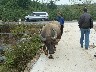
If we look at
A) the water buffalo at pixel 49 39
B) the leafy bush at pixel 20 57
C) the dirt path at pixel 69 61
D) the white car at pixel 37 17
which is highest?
the water buffalo at pixel 49 39

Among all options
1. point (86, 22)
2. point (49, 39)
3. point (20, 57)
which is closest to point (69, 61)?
point (49, 39)

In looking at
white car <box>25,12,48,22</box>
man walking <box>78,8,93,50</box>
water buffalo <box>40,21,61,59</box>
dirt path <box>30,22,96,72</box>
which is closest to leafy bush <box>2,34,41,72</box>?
dirt path <box>30,22,96,72</box>

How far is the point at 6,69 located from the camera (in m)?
13.0

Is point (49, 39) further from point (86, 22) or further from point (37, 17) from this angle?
point (37, 17)

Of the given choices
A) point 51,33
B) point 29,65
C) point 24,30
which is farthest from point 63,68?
point 24,30

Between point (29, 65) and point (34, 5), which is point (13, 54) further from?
point (34, 5)

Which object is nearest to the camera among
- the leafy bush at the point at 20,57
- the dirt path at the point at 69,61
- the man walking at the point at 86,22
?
the dirt path at the point at 69,61

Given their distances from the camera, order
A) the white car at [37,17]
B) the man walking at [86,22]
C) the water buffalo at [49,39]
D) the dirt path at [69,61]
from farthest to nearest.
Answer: the white car at [37,17]
the man walking at [86,22]
the water buffalo at [49,39]
the dirt path at [69,61]

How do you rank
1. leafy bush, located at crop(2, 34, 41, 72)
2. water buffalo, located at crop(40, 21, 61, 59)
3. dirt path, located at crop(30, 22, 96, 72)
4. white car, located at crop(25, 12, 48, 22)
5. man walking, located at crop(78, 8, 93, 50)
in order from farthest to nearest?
white car, located at crop(25, 12, 48, 22)
man walking, located at crop(78, 8, 93, 50)
water buffalo, located at crop(40, 21, 61, 59)
leafy bush, located at crop(2, 34, 41, 72)
dirt path, located at crop(30, 22, 96, 72)

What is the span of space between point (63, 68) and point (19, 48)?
2946mm

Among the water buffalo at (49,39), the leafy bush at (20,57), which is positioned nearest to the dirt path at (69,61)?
the water buffalo at (49,39)

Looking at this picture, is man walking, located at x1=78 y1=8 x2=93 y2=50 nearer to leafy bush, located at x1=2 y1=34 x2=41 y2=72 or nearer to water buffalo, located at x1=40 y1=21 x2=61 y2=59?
water buffalo, located at x1=40 y1=21 x2=61 y2=59

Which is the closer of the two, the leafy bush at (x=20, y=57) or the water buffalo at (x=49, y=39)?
the leafy bush at (x=20, y=57)

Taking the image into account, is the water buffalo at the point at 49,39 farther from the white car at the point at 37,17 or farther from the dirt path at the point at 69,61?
the white car at the point at 37,17
